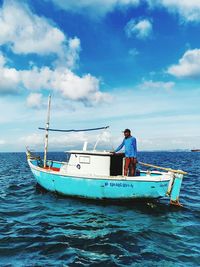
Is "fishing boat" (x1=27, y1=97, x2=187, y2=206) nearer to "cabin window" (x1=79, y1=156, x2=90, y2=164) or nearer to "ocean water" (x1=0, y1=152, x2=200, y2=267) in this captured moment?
"cabin window" (x1=79, y1=156, x2=90, y2=164)

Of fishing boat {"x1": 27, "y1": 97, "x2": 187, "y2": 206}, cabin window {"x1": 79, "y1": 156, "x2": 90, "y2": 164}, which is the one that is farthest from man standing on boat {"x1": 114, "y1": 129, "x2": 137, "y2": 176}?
cabin window {"x1": 79, "y1": 156, "x2": 90, "y2": 164}

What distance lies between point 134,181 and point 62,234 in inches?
210

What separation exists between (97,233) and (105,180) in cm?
458

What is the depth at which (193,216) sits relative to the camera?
14.2 meters

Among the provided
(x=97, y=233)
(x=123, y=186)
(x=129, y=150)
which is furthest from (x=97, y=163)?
(x=97, y=233)

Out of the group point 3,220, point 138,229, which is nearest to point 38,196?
point 3,220

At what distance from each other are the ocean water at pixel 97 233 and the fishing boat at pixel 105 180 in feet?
2.12

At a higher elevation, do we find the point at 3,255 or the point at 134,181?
the point at 134,181

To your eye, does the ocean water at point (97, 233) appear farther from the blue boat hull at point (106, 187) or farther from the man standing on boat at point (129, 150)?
the man standing on boat at point (129, 150)

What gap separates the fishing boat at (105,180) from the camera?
15320 millimetres

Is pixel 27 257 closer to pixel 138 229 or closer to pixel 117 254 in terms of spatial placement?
pixel 117 254

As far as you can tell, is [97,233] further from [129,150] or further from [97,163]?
[97,163]

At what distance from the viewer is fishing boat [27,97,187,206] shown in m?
15.3

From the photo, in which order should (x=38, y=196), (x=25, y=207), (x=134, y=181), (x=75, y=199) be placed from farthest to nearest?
1. (x=38, y=196)
2. (x=75, y=199)
3. (x=25, y=207)
4. (x=134, y=181)
